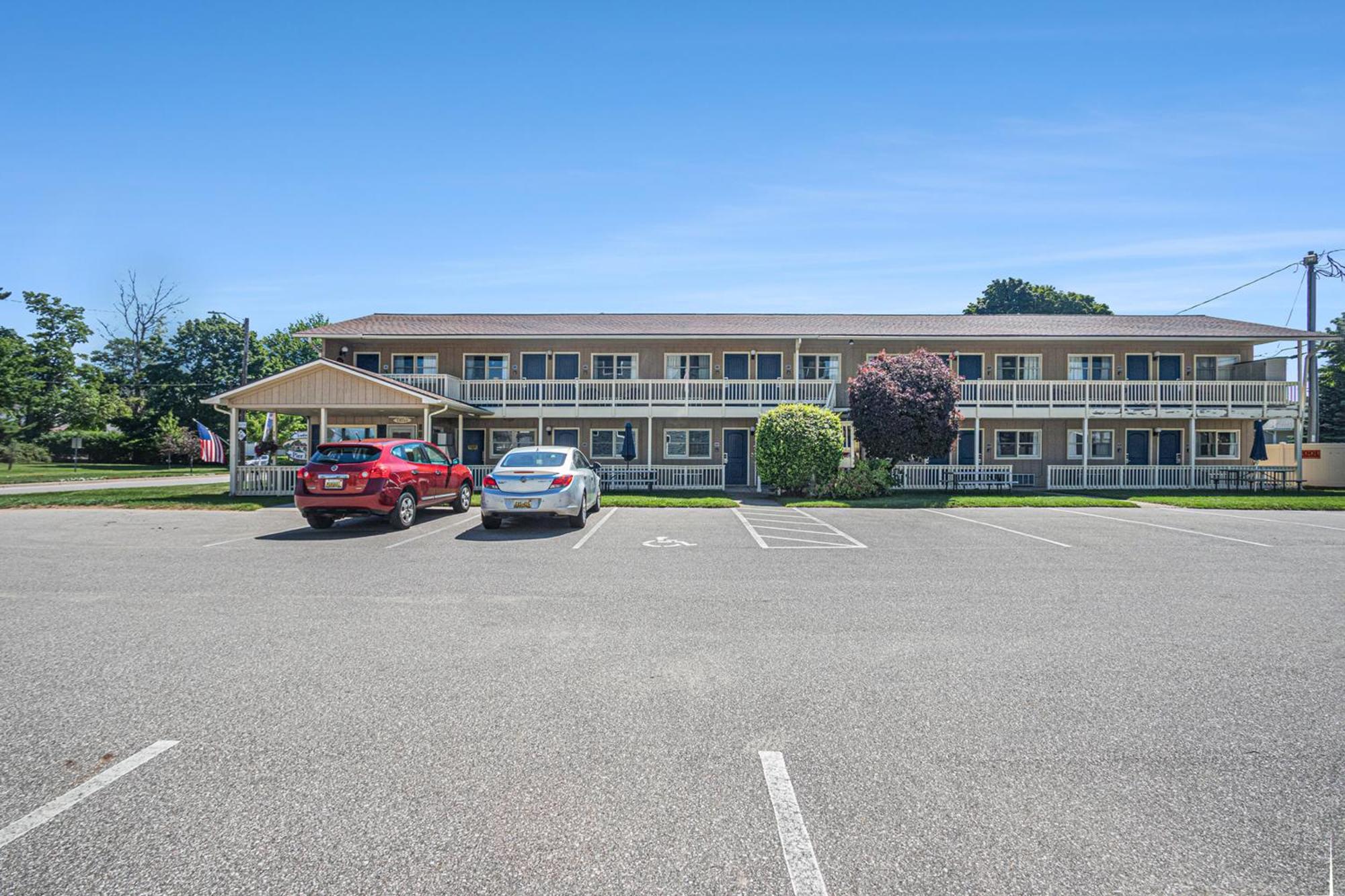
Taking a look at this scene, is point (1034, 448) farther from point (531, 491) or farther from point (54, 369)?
point (54, 369)

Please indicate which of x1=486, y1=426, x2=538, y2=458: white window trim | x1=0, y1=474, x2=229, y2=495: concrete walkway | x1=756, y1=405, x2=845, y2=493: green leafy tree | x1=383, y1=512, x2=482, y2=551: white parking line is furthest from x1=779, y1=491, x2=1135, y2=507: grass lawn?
x1=0, y1=474, x2=229, y2=495: concrete walkway

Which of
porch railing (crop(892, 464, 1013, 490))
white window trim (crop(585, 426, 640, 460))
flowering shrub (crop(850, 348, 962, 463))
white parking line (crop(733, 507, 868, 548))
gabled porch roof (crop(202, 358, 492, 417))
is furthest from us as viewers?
white window trim (crop(585, 426, 640, 460))

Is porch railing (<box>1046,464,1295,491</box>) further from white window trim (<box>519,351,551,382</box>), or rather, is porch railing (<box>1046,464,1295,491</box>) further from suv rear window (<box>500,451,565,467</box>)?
suv rear window (<box>500,451,565,467</box>)

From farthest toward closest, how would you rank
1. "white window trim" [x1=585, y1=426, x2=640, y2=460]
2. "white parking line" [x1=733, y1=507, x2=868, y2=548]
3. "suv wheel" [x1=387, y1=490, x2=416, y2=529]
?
"white window trim" [x1=585, y1=426, x2=640, y2=460] → "suv wheel" [x1=387, y1=490, x2=416, y2=529] → "white parking line" [x1=733, y1=507, x2=868, y2=548]

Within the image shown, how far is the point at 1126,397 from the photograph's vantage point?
26.0 metres

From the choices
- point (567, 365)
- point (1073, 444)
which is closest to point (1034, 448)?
point (1073, 444)

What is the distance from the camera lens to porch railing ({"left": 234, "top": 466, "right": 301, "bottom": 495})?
2148 centimetres

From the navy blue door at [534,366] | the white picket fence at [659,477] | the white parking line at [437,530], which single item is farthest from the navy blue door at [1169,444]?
the white parking line at [437,530]

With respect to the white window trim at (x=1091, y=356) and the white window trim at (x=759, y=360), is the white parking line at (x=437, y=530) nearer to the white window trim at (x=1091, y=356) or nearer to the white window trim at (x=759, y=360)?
the white window trim at (x=759, y=360)

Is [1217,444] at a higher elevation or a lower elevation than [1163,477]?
higher

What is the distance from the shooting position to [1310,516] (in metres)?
17.1

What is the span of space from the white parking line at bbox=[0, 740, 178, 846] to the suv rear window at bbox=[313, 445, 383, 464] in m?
10.1

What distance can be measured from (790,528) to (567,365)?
16011mm

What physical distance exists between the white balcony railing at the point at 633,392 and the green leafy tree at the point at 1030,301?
→ 39082mm
